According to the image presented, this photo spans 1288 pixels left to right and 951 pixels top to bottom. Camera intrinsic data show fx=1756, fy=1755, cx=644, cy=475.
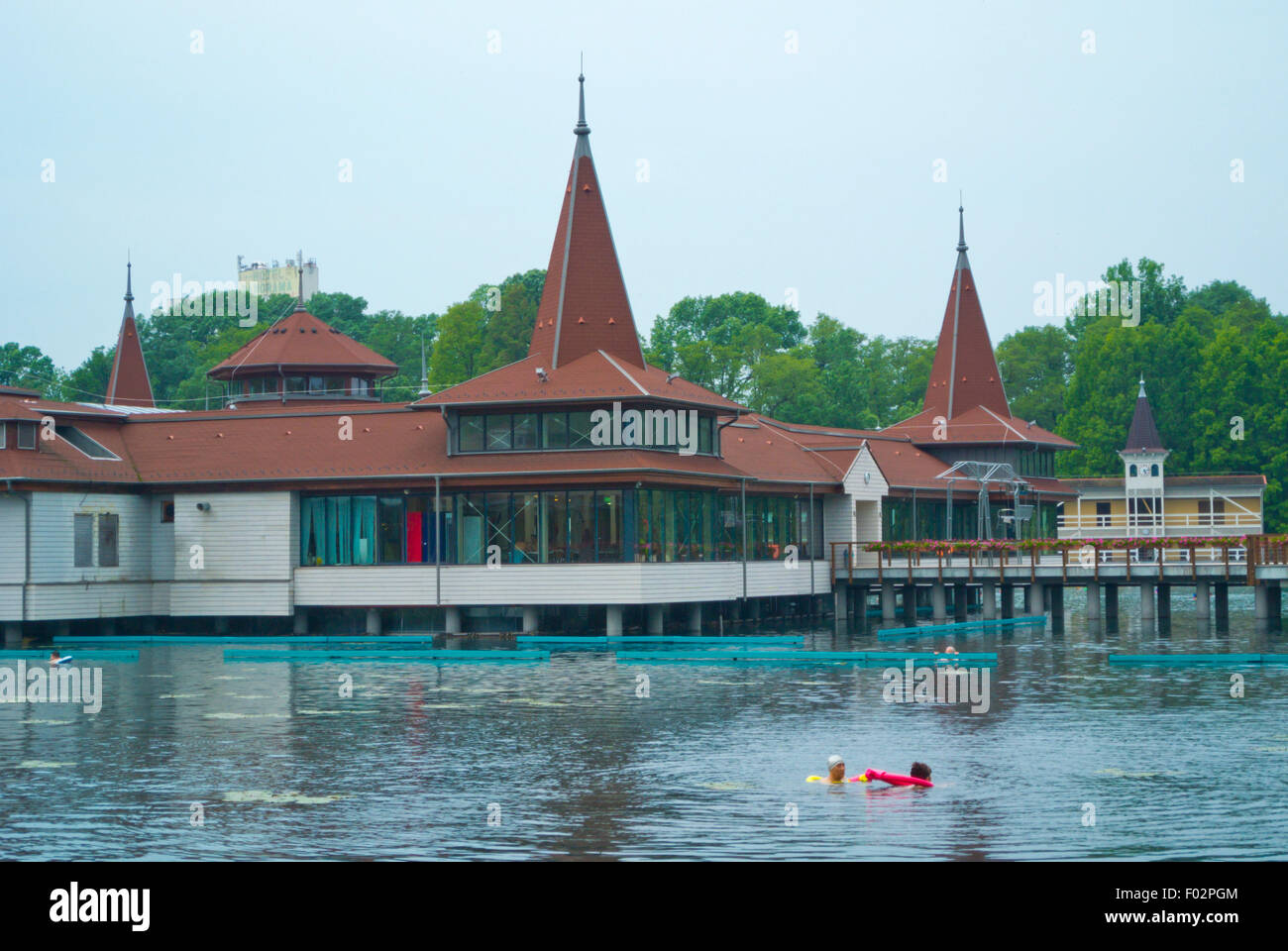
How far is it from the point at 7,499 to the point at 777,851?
1472 inches

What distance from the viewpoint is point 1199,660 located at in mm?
43625

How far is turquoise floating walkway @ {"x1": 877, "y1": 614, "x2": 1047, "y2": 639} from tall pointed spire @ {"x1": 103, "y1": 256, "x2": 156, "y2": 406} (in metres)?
44.5

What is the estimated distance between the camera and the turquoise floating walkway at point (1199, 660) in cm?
4262

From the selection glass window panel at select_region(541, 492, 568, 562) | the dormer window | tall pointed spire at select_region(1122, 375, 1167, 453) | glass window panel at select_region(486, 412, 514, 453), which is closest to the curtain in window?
glass window panel at select_region(486, 412, 514, 453)

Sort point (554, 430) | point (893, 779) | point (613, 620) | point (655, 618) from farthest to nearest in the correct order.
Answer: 1. point (655, 618)
2. point (554, 430)
3. point (613, 620)
4. point (893, 779)

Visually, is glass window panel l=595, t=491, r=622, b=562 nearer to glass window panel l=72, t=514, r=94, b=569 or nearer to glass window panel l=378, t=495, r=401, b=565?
glass window panel l=378, t=495, r=401, b=565

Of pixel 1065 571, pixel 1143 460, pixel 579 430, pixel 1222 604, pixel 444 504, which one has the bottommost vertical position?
pixel 1222 604

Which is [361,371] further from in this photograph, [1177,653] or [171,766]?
[171,766]

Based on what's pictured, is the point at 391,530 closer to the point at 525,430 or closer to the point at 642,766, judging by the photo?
the point at 525,430

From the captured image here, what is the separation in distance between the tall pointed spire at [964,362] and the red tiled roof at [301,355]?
27.1m

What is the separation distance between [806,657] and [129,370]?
52554mm

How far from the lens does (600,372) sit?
177ft

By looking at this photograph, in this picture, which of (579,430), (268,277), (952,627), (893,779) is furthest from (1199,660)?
(268,277)
